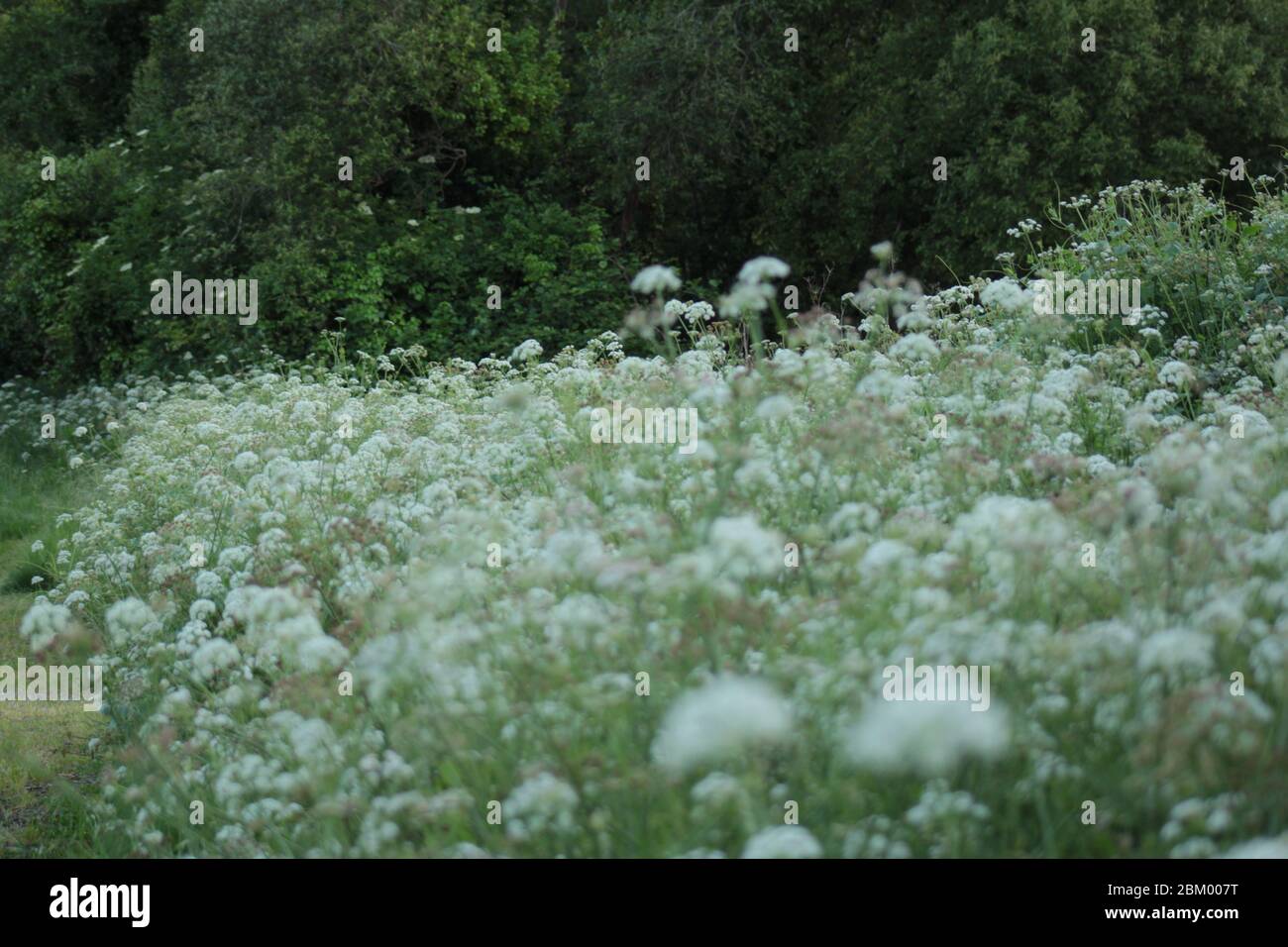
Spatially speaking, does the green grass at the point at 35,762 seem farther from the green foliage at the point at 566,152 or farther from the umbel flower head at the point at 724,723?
the green foliage at the point at 566,152

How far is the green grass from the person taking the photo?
4828mm

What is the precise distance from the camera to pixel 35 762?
4297 millimetres

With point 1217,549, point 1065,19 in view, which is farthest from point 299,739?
point 1065,19

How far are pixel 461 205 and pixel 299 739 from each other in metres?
14.0

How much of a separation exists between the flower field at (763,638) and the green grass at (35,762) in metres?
0.17

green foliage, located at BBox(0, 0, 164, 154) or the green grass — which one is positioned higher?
green foliage, located at BBox(0, 0, 164, 154)

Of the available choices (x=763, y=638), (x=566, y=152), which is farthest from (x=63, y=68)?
(x=763, y=638)

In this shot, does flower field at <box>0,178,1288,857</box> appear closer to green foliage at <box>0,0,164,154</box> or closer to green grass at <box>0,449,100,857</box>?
green grass at <box>0,449,100,857</box>

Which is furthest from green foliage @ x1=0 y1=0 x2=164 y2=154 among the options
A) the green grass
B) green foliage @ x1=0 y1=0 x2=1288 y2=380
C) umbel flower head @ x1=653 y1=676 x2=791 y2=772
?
umbel flower head @ x1=653 y1=676 x2=791 y2=772

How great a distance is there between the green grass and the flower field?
17 centimetres

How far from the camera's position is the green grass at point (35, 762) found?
15.8 feet

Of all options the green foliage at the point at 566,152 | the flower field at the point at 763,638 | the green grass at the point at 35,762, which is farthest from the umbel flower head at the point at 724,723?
the green foliage at the point at 566,152

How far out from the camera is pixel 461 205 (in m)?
16.6

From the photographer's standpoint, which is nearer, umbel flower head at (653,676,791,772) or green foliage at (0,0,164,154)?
umbel flower head at (653,676,791,772)
